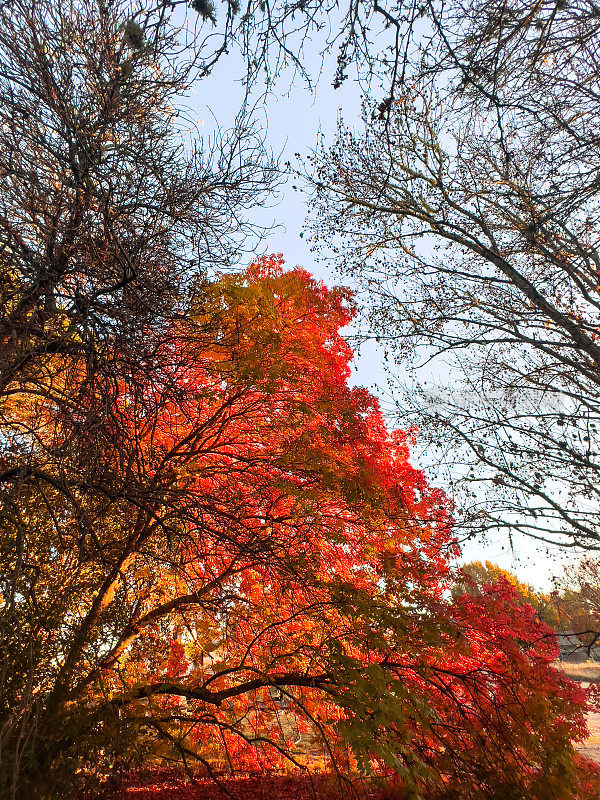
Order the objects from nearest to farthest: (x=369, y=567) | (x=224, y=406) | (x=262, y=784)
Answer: (x=224, y=406)
(x=369, y=567)
(x=262, y=784)

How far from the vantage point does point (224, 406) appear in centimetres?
630

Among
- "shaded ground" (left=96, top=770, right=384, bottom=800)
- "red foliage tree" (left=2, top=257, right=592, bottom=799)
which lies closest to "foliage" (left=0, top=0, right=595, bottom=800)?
"red foliage tree" (left=2, top=257, right=592, bottom=799)

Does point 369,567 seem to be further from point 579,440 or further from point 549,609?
point 549,609

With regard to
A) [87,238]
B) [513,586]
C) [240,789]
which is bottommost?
[240,789]

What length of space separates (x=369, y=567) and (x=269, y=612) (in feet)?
4.92

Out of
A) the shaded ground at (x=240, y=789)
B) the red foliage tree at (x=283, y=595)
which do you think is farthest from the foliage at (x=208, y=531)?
the shaded ground at (x=240, y=789)

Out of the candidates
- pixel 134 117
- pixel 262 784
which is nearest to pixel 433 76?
pixel 134 117

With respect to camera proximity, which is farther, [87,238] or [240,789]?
[240,789]

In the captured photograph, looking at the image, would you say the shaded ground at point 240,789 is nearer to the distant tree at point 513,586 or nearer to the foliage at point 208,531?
the foliage at point 208,531

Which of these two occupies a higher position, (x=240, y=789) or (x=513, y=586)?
(x=513, y=586)

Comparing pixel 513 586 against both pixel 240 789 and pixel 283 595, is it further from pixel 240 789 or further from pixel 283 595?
pixel 240 789

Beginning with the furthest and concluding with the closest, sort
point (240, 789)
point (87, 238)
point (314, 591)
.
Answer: point (240, 789)
point (314, 591)
point (87, 238)

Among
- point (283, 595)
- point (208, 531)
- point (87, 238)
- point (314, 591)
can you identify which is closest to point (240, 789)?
point (283, 595)

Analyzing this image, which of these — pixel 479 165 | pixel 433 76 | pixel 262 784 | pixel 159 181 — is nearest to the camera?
pixel 433 76
